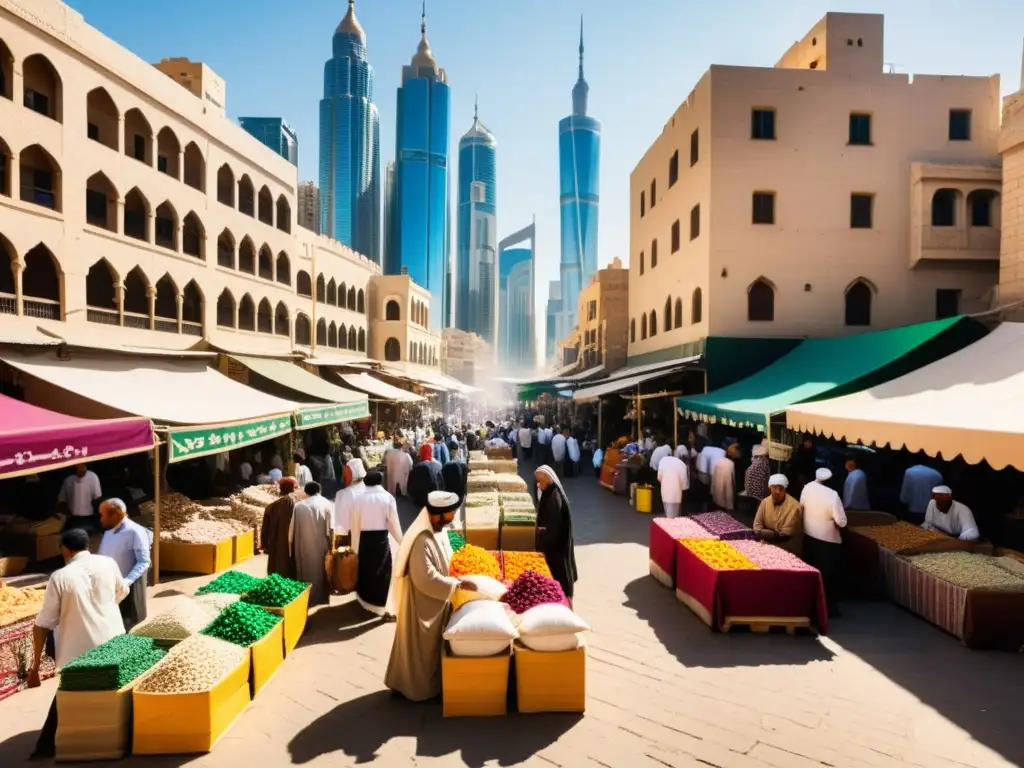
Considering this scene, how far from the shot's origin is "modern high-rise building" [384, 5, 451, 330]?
148m

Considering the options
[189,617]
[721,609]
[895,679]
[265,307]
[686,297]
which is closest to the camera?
[189,617]

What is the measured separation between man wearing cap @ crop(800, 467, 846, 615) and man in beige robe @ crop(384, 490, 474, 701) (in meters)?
4.49

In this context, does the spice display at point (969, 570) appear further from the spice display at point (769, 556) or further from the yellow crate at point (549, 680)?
the yellow crate at point (549, 680)

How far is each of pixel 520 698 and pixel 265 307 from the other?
19.5 meters

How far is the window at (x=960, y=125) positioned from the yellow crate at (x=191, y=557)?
20043mm

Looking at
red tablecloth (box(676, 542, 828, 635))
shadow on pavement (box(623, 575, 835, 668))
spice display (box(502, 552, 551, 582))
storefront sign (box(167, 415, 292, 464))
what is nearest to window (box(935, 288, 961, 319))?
red tablecloth (box(676, 542, 828, 635))

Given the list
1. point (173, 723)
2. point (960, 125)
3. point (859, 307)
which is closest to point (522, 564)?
point (173, 723)

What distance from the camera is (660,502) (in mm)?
12344

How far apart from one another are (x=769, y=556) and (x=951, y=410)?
3.01m

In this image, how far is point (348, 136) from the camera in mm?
145500

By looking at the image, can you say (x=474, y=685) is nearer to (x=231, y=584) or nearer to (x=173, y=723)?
(x=173, y=723)

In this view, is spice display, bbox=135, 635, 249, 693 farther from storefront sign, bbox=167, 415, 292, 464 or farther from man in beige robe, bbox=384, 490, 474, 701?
storefront sign, bbox=167, 415, 292, 464

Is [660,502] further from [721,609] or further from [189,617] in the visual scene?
[189,617]

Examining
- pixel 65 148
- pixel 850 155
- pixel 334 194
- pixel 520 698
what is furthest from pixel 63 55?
pixel 334 194
